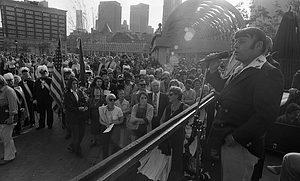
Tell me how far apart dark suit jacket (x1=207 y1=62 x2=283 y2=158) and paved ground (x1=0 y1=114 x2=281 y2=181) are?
2.64 m

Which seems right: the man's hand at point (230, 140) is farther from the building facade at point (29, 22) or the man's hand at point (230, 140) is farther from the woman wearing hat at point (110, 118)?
the building facade at point (29, 22)

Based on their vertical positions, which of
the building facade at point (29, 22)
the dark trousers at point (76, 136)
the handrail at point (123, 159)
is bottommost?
the dark trousers at point (76, 136)

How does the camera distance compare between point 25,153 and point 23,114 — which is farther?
point 23,114

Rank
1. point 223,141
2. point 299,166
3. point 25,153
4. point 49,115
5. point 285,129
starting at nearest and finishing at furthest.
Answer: point 299,166, point 223,141, point 285,129, point 25,153, point 49,115

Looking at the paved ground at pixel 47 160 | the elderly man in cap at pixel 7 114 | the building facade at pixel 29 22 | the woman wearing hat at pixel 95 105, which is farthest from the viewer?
the building facade at pixel 29 22

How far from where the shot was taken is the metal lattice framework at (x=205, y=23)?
15.1m

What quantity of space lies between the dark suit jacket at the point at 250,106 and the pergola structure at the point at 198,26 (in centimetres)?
1318

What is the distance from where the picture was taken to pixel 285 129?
4.78 meters

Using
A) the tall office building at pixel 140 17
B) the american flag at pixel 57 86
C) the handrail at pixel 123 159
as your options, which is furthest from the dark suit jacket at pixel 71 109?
the tall office building at pixel 140 17

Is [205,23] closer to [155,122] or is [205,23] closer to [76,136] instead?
[155,122]

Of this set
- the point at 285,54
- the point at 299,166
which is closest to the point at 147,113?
the point at 299,166

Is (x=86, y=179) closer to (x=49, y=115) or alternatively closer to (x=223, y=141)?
(x=223, y=141)

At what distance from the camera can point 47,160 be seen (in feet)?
17.9

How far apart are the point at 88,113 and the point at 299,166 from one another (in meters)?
5.70
